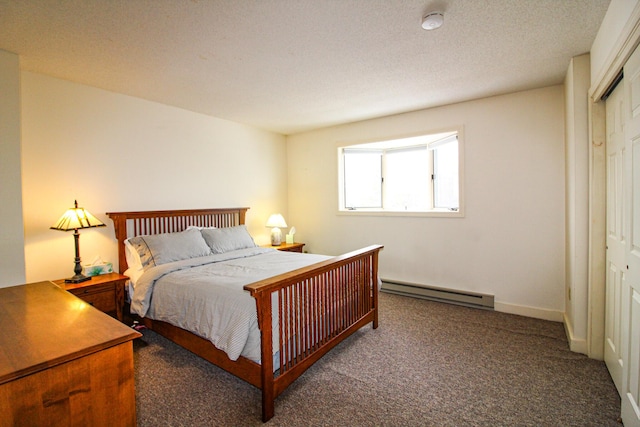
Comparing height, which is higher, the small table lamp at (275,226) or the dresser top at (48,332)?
the small table lamp at (275,226)

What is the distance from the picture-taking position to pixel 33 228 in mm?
2654

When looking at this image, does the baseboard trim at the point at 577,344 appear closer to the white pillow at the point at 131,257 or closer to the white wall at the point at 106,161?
the white pillow at the point at 131,257

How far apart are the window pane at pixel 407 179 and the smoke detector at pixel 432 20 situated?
92.6 inches

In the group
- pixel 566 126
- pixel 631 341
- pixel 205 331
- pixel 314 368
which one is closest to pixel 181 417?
pixel 205 331

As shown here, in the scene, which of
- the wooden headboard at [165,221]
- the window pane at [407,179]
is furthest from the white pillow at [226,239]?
the window pane at [407,179]

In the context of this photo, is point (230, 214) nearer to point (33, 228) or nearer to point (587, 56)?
point (33, 228)

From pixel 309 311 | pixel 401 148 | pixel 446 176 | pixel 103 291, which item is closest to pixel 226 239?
pixel 103 291

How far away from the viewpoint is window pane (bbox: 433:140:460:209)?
378 centimetres

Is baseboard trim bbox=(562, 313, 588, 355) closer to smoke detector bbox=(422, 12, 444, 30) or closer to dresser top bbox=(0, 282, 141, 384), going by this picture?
smoke detector bbox=(422, 12, 444, 30)

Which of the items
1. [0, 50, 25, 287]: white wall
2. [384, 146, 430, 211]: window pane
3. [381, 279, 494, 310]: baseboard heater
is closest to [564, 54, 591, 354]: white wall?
[381, 279, 494, 310]: baseboard heater

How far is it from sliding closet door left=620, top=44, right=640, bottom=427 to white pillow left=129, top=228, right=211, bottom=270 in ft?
11.0

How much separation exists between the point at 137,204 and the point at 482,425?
3.60 meters

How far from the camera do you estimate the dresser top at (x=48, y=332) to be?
0.93m

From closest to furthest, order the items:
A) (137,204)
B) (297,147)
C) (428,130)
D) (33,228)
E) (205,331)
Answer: (205,331) < (33,228) < (137,204) < (428,130) < (297,147)
